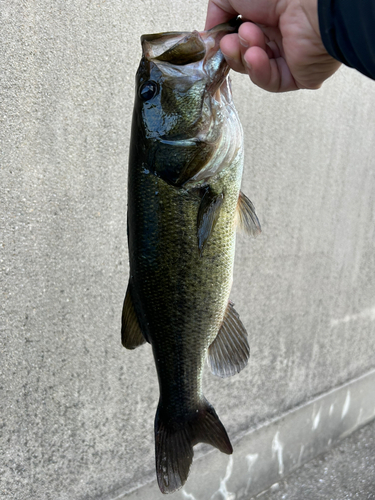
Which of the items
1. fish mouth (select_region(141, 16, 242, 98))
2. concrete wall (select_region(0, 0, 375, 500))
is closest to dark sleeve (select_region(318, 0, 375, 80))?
fish mouth (select_region(141, 16, 242, 98))

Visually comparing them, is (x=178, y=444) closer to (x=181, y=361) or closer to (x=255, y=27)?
(x=181, y=361)

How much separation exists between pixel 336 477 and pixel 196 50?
3.51m

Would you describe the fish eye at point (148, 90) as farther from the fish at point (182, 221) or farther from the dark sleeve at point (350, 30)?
the dark sleeve at point (350, 30)

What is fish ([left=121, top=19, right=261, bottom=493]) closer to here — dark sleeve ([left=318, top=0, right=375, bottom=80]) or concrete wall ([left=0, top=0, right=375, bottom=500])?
dark sleeve ([left=318, top=0, right=375, bottom=80])

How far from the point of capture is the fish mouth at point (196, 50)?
116 centimetres

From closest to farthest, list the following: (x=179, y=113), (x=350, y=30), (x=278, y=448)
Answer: (x=350, y=30) → (x=179, y=113) → (x=278, y=448)

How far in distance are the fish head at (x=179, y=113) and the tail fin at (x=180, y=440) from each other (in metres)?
0.74

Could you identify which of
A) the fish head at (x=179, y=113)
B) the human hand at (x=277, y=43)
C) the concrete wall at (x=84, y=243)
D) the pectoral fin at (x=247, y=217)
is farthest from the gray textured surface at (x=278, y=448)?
the human hand at (x=277, y=43)

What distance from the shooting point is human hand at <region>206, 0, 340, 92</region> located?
1164 millimetres

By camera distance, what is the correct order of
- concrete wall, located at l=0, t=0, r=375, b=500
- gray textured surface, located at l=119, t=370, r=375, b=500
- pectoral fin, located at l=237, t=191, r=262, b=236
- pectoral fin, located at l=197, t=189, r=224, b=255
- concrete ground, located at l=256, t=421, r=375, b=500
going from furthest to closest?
1. concrete ground, located at l=256, t=421, r=375, b=500
2. gray textured surface, located at l=119, t=370, r=375, b=500
3. concrete wall, located at l=0, t=0, r=375, b=500
4. pectoral fin, located at l=237, t=191, r=262, b=236
5. pectoral fin, located at l=197, t=189, r=224, b=255

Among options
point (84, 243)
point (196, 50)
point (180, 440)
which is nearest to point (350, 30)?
point (196, 50)

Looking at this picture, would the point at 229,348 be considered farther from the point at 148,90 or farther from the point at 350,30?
the point at 350,30

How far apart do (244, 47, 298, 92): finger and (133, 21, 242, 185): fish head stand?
7 cm

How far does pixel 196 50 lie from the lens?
116cm
